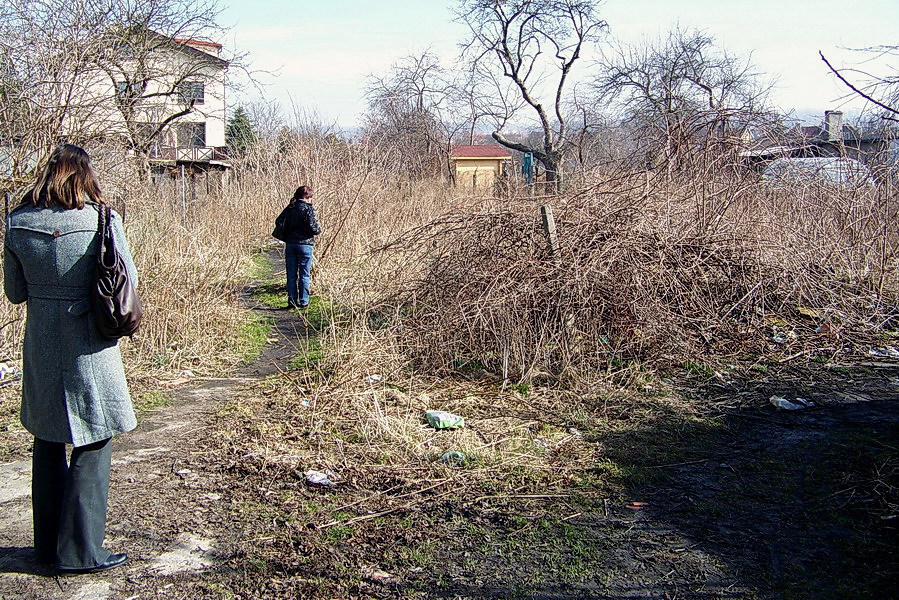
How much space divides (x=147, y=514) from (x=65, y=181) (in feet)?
5.82

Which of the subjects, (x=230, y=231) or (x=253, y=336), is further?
(x=230, y=231)

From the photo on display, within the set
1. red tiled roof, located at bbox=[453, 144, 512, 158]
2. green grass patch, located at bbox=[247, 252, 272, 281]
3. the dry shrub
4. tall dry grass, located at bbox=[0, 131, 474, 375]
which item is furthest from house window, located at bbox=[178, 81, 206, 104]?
red tiled roof, located at bbox=[453, 144, 512, 158]

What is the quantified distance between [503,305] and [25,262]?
4027 mm

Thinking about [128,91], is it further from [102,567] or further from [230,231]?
[102,567]

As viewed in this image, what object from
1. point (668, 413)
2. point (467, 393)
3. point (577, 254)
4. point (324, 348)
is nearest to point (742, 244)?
point (577, 254)

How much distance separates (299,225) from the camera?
31.3 ft

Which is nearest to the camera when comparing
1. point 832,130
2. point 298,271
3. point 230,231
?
point 832,130

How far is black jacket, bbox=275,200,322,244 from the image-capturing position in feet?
31.3

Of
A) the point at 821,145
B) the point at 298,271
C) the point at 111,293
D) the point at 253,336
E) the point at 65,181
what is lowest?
the point at 253,336

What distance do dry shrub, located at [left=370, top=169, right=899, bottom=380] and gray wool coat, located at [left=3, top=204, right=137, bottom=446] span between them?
3.64m

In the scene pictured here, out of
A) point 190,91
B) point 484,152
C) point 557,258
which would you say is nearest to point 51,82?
point 557,258

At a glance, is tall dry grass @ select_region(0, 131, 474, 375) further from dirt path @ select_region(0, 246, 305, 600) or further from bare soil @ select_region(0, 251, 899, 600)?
bare soil @ select_region(0, 251, 899, 600)

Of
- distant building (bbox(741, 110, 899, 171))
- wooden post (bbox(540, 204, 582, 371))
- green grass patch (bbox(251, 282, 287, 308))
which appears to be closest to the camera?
wooden post (bbox(540, 204, 582, 371))

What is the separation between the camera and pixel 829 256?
25.6 feet
